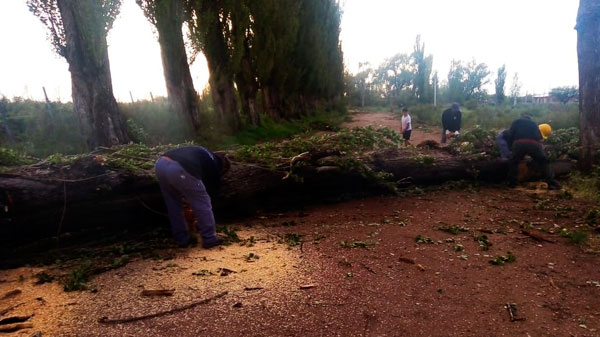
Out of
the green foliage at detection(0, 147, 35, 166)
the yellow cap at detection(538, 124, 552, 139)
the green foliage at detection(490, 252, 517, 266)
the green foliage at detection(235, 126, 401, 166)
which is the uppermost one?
the green foliage at detection(0, 147, 35, 166)

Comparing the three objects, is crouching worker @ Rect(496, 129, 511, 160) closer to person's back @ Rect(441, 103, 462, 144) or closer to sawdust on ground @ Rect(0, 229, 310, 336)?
person's back @ Rect(441, 103, 462, 144)

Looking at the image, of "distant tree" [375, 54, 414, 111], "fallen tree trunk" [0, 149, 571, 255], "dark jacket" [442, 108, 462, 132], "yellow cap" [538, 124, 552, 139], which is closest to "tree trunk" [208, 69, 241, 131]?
"dark jacket" [442, 108, 462, 132]

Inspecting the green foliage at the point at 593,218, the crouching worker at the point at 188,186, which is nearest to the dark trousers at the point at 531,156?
the green foliage at the point at 593,218

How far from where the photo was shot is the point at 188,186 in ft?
12.0

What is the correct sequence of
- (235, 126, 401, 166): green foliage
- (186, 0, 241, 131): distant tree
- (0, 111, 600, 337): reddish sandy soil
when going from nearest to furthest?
1. (0, 111, 600, 337): reddish sandy soil
2. (235, 126, 401, 166): green foliage
3. (186, 0, 241, 131): distant tree

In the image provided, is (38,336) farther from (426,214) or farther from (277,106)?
(277,106)

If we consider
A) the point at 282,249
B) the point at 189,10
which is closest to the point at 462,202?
the point at 282,249

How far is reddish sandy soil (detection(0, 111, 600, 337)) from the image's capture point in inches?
97.1

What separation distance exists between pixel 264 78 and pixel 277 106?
3085 millimetres

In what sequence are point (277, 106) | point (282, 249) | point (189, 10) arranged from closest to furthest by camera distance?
point (282, 249), point (189, 10), point (277, 106)

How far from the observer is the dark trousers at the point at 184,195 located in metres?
3.67

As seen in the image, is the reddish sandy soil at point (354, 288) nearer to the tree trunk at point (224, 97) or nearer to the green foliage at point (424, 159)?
the green foliage at point (424, 159)

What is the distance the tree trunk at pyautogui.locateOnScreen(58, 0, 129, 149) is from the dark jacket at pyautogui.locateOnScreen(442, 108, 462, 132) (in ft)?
30.6

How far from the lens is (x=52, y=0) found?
29.1 feet
